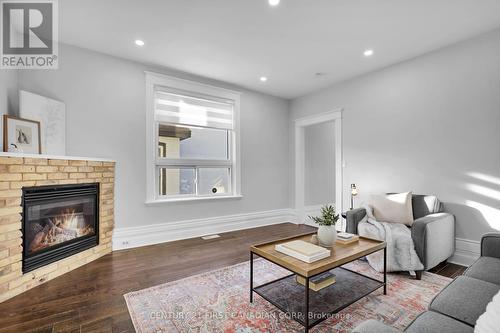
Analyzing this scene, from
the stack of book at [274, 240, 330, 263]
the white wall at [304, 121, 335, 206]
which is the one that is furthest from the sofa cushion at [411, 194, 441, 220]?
the white wall at [304, 121, 335, 206]

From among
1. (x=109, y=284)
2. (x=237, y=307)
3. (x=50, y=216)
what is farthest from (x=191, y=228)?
(x=237, y=307)

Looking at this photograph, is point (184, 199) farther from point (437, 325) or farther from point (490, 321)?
point (490, 321)

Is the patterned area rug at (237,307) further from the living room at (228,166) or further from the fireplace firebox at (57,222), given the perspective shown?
the fireplace firebox at (57,222)

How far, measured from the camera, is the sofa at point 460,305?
100 centimetres

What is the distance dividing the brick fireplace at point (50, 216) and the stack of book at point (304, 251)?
2390mm

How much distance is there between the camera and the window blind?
151 inches

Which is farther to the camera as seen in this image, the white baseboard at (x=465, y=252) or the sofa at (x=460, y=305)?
the white baseboard at (x=465, y=252)

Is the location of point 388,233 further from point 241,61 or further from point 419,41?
point 241,61

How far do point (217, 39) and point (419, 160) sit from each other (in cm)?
316

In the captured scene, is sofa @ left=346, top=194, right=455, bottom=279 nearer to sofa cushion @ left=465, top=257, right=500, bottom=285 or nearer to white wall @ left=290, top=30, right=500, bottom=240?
white wall @ left=290, top=30, right=500, bottom=240

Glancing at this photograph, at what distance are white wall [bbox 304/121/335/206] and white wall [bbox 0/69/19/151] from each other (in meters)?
4.68

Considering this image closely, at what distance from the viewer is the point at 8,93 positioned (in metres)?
2.60

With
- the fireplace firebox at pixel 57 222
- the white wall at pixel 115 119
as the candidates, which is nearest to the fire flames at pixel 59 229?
the fireplace firebox at pixel 57 222

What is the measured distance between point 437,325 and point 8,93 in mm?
4085
